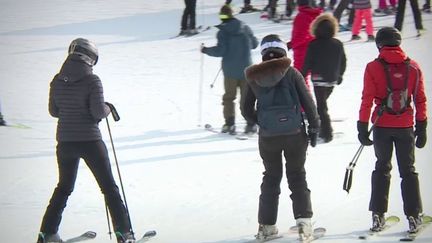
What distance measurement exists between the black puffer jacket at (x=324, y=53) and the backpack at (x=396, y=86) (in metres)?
2.99

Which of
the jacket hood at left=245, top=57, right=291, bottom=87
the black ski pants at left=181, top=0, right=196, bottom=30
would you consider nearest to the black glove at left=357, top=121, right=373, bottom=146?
the jacket hood at left=245, top=57, right=291, bottom=87

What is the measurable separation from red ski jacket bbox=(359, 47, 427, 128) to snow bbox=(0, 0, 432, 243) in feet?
2.89

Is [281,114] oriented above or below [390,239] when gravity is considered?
above

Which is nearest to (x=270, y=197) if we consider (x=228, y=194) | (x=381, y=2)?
(x=228, y=194)

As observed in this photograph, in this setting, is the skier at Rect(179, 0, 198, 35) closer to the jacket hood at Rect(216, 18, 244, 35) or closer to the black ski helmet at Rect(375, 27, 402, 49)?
the jacket hood at Rect(216, 18, 244, 35)

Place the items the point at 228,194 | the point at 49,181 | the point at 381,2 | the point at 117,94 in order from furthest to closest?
the point at 381,2 < the point at 117,94 < the point at 49,181 < the point at 228,194

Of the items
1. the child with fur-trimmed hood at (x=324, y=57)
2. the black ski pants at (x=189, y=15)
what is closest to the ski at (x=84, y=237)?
the child with fur-trimmed hood at (x=324, y=57)

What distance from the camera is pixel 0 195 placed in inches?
296

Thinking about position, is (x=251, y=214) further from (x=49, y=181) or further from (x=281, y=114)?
(x=49, y=181)

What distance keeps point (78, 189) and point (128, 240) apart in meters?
1.92

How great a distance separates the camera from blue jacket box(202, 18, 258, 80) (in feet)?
31.6

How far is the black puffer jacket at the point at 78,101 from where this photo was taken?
5715mm

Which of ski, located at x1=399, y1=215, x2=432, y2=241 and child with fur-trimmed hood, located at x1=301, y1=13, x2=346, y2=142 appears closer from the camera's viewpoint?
ski, located at x1=399, y1=215, x2=432, y2=241

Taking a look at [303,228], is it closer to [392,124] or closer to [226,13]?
[392,124]
